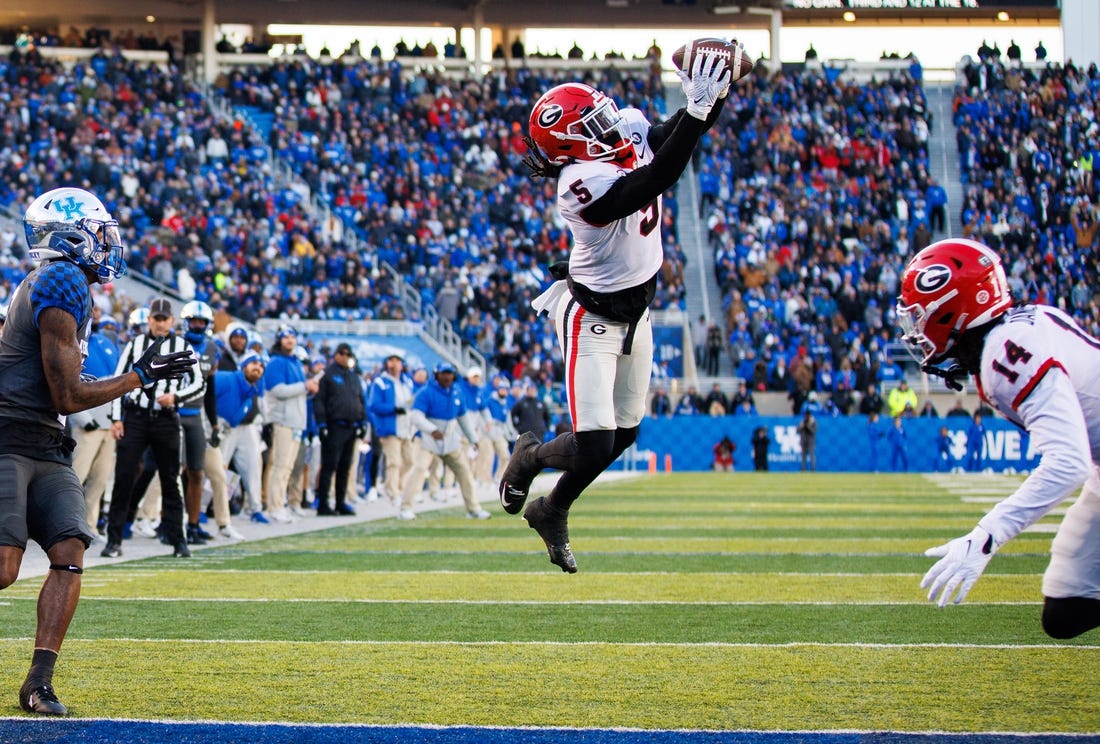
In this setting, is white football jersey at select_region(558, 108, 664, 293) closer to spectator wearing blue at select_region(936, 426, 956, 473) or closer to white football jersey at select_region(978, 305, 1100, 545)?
white football jersey at select_region(978, 305, 1100, 545)

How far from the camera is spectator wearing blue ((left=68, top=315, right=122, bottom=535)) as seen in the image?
11.2m

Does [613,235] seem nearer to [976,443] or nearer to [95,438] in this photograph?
[95,438]

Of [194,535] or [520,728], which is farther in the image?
[194,535]

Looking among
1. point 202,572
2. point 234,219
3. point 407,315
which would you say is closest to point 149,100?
point 234,219

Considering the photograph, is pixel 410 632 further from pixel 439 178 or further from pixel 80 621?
pixel 439 178

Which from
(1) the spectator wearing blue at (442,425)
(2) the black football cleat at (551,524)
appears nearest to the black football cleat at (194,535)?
(1) the spectator wearing blue at (442,425)

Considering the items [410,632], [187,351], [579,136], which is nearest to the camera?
[187,351]

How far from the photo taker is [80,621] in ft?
23.8

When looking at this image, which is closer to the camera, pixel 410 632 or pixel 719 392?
pixel 410 632

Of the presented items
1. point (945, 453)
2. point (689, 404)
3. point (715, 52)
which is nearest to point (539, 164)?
point (715, 52)

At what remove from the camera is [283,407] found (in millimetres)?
14125

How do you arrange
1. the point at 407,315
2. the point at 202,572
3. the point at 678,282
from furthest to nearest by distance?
the point at 678,282 < the point at 407,315 < the point at 202,572

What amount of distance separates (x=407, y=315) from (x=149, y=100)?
983 centimetres

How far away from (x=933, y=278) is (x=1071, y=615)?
4.11 feet
